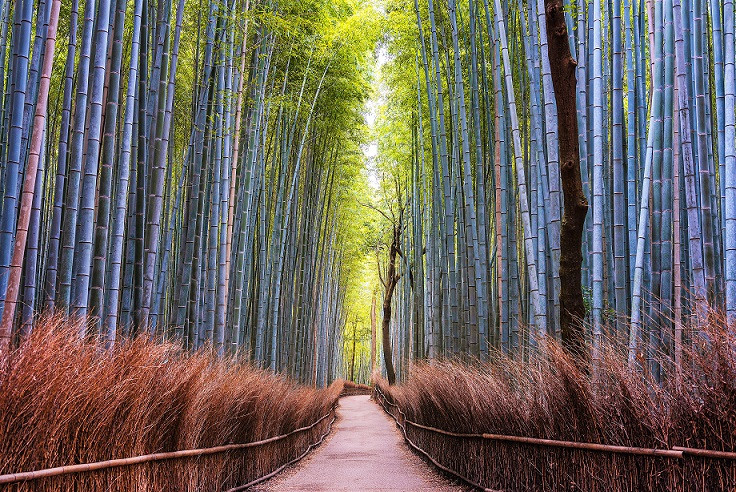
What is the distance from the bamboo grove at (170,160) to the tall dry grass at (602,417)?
2207mm

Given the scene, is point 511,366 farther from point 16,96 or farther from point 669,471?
point 16,96

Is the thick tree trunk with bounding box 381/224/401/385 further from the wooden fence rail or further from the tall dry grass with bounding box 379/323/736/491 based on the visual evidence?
the tall dry grass with bounding box 379/323/736/491

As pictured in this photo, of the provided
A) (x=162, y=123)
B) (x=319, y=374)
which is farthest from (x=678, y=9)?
(x=319, y=374)

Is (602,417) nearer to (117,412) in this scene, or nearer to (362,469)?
(117,412)

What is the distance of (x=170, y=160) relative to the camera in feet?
19.5

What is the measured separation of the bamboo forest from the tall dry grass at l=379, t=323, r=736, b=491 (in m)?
0.01

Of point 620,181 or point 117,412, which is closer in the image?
point 117,412

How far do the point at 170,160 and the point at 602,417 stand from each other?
170 inches

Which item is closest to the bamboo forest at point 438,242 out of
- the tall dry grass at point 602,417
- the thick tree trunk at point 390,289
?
the tall dry grass at point 602,417

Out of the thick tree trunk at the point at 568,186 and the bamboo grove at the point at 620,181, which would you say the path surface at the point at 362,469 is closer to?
the bamboo grove at the point at 620,181

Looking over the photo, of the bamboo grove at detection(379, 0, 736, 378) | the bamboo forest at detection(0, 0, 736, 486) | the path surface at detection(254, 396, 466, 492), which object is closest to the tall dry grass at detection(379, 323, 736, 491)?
the bamboo forest at detection(0, 0, 736, 486)

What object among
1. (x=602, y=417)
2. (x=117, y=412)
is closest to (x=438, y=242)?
(x=602, y=417)

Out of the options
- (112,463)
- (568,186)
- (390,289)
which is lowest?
(112,463)

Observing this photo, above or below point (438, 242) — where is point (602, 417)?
below
